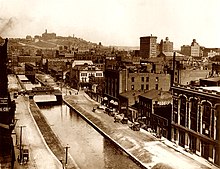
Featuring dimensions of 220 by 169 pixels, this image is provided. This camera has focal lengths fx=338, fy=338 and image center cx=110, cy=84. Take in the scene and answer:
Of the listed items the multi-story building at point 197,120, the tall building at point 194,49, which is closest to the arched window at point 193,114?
the multi-story building at point 197,120

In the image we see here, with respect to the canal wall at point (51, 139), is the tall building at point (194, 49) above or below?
above

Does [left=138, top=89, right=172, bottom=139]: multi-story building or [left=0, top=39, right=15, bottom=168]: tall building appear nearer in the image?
[left=0, top=39, right=15, bottom=168]: tall building

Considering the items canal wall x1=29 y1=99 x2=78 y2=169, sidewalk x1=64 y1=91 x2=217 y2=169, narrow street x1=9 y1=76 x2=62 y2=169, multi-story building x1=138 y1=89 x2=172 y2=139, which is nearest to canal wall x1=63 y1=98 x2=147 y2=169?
sidewalk x1=64 y1=91 x2=217 y2=169

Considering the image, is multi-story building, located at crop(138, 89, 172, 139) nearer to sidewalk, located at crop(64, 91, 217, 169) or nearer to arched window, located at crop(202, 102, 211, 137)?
sidewalk, located at crop(64, 91, 217, 169)

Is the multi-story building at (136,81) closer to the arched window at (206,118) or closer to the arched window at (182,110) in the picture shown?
the arched window at (182,110)

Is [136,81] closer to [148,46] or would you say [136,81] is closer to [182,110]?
[182,110]

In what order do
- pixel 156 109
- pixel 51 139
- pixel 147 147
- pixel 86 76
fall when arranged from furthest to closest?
pixel 86 76 → pixel 156 109 → pixel 51 139 → pixel 147 147

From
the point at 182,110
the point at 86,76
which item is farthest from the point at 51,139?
the point at 86,76
